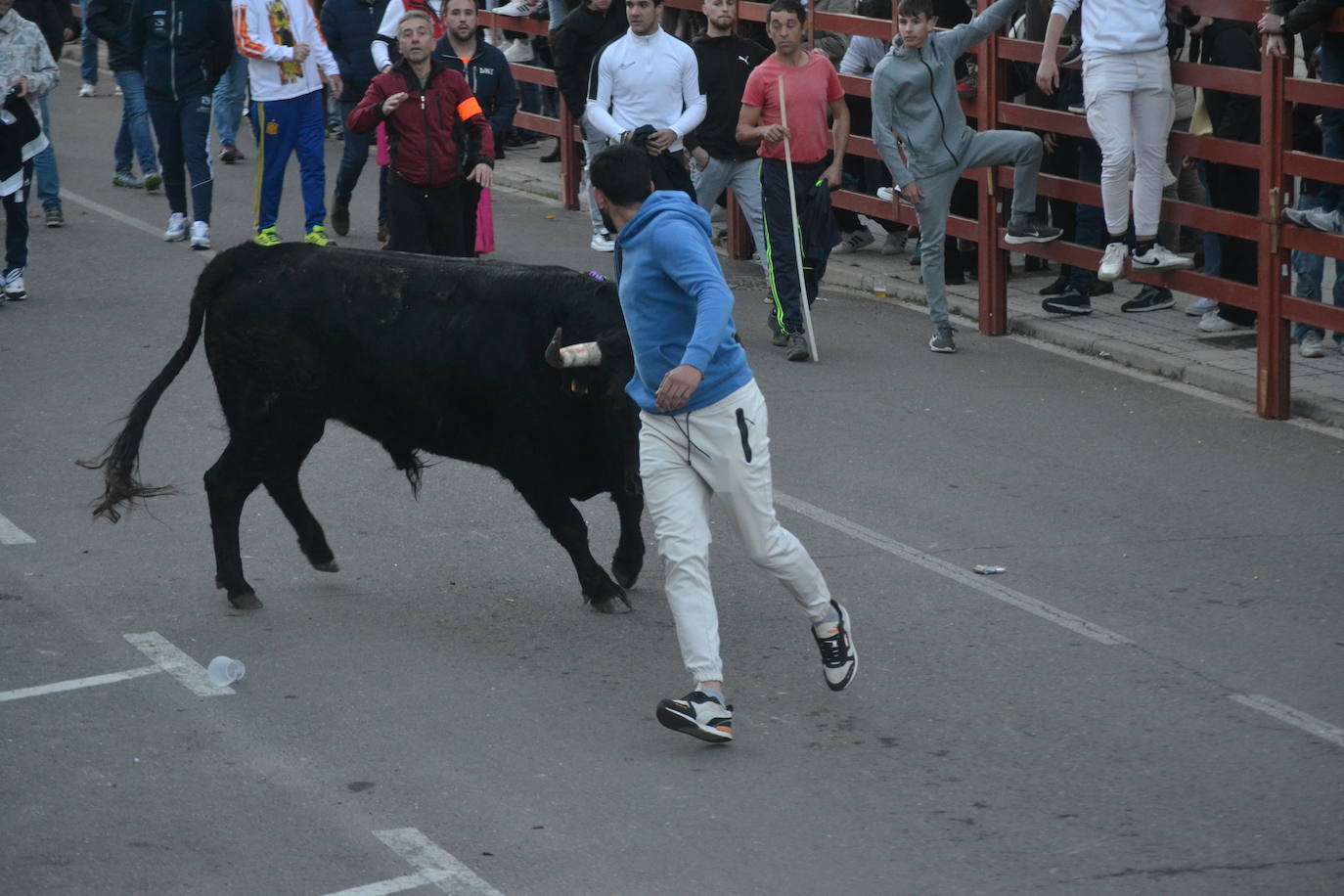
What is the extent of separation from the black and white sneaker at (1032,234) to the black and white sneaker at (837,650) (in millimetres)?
6090

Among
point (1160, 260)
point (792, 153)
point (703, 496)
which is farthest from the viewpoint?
point (792, 153)

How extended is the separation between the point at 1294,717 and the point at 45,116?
40.2ft

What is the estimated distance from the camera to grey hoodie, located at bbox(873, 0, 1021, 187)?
11.2 metres

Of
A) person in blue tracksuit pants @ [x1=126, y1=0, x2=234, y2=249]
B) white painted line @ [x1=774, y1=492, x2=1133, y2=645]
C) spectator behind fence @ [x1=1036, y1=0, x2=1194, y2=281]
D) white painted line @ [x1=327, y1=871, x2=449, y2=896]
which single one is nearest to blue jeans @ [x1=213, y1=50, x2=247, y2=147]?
person in blue tracksuit pants @ [x1=126, y1=0, x2=234, y2=249]

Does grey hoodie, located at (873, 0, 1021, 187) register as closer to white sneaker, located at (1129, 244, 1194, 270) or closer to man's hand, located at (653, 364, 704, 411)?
white sneaker, located at (1129, 244, 1194, 270)

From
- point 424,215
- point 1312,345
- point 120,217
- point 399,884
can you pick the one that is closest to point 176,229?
point 120,217

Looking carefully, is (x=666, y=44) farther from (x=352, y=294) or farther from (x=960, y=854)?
(x=960, y=854)

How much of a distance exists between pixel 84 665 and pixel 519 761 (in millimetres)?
1851

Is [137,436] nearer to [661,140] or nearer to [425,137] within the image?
[425,137]

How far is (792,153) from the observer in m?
11.3

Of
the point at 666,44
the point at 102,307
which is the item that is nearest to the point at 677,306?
the point at 666,44

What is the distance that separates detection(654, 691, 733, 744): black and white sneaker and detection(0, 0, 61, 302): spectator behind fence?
821 centimetres

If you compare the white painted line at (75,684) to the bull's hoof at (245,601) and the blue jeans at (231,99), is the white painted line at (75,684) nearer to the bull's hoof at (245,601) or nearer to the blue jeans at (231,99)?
the bull's hoof at (245,601)

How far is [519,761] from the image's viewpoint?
5703 mm
